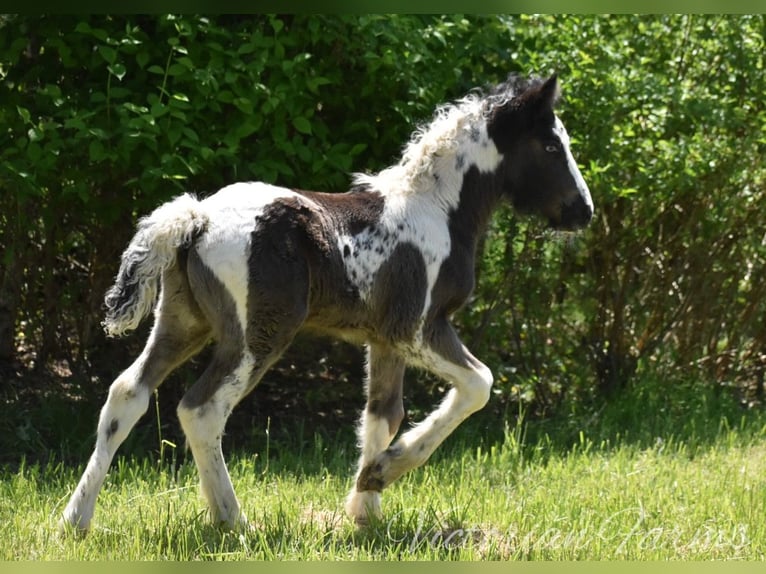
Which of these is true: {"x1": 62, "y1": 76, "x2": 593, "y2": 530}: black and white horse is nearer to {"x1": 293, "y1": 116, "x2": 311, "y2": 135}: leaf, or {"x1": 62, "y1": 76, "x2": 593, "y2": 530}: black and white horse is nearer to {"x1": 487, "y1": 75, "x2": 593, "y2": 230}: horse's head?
{"x1": 487, "y1": 75, "x2": 593, "y2": 230}: horse's head

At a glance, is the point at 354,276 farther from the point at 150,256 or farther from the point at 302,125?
the point at 302,125

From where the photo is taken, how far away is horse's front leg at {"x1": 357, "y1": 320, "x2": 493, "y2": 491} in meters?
5.35

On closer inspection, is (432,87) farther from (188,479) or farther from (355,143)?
(188,479)

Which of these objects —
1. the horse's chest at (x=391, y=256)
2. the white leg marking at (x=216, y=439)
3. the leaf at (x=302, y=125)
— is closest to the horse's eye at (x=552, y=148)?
the horse's chest at (x=391, y=256)

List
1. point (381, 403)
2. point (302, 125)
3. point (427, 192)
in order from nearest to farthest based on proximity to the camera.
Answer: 1. point (427, 192)
2. point (381, 403)
3. point (302, 125)

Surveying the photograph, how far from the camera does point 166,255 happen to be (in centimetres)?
506

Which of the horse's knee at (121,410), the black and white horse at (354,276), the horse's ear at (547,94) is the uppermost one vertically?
the horse's ear at (547,94)

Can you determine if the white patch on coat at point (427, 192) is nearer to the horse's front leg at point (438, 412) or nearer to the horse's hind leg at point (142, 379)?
the horse's front leg at point (438, 412)

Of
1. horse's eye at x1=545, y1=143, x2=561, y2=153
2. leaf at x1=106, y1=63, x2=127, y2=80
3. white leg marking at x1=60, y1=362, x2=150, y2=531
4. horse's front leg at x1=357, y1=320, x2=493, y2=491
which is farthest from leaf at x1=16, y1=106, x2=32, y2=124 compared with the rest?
horse's eye at x1=545, y1=143, x2=561, y2=153

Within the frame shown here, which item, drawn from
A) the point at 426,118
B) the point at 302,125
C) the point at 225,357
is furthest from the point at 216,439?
the point at 426,118

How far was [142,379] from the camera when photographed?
16.9 ft

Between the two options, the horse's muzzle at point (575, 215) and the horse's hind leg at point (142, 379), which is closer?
the horse's hind leg at point (142, 379)

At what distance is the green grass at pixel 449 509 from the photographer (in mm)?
4965

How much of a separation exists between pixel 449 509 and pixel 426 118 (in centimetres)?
280
